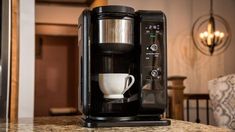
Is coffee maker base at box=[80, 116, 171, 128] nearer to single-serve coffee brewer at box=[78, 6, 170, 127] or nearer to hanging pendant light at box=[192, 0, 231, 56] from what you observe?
single-serve coffee brewer at box=[78, 6, 170, 127]

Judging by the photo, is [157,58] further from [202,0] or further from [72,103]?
[72,103]

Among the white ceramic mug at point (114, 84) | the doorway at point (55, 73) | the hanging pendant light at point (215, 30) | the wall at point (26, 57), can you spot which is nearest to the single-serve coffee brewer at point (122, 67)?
the white ceramic mug at point (114, 84)

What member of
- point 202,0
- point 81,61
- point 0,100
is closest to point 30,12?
point 0,100

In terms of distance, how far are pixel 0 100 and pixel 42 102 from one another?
3.45 m

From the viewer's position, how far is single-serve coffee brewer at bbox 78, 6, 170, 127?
1168 millimetres

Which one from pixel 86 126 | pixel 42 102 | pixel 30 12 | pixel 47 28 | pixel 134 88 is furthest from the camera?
→ pixel 42 102

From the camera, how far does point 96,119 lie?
117 centimetres

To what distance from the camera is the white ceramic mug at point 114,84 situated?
45.7 inches

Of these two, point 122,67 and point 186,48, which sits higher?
point 186,48

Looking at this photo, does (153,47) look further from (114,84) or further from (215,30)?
(215,30)

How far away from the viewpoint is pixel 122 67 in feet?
4.07

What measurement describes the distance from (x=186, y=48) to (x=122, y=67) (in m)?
3.78

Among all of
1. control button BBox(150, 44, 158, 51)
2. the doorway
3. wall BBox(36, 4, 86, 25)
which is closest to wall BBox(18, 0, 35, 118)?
control button BBox(150, 44, 158, 51)

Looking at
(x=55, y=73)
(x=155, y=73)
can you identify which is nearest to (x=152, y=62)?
(x=155, y=73)
